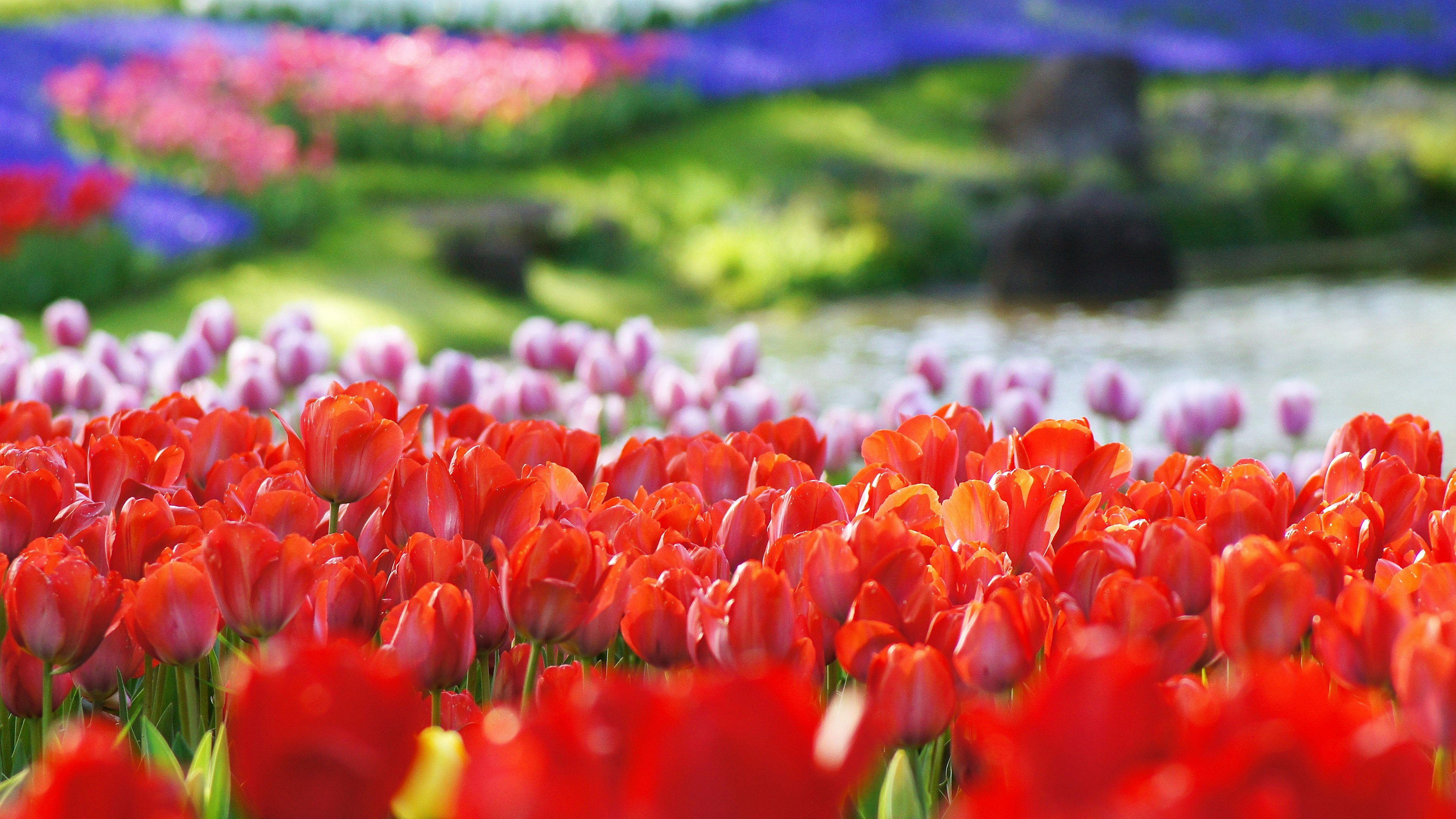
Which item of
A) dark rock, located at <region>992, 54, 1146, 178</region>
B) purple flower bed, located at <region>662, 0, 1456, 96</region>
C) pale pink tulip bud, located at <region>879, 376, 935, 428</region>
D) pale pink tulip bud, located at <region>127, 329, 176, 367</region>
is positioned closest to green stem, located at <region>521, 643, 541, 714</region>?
pale pink tulip bud, located at <region>879, 376, 935, 428</region>

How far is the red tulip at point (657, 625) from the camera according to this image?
138 centimetres

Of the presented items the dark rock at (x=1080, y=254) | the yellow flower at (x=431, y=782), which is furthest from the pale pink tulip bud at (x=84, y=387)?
the dark rock at (x=1080, y=254)

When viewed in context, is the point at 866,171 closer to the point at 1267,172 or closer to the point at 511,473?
the point at 1267,172

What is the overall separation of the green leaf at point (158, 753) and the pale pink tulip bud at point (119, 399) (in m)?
2.33

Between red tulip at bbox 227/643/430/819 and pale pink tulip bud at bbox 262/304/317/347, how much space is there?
299 centimetres

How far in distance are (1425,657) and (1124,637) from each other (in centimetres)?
28

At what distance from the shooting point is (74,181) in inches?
358

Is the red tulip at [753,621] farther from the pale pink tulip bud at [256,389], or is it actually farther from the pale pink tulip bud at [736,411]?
the pale pink tulip bud at [256,389]

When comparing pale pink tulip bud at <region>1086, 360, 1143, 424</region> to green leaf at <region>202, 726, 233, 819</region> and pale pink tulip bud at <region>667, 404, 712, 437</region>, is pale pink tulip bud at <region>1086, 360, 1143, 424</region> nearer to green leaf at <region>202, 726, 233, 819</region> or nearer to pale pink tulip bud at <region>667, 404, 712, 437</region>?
pale pink tulip bud at <region>667, 404, 712, 437</region>

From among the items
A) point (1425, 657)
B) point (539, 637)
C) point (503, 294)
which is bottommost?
Answer: point (503, 294)

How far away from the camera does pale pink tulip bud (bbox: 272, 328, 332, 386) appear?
364cm

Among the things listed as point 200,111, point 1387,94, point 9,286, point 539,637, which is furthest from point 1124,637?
point 1387,94

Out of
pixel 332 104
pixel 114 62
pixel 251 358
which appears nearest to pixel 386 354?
pixel 251 358

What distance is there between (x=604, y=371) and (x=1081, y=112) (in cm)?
1335
